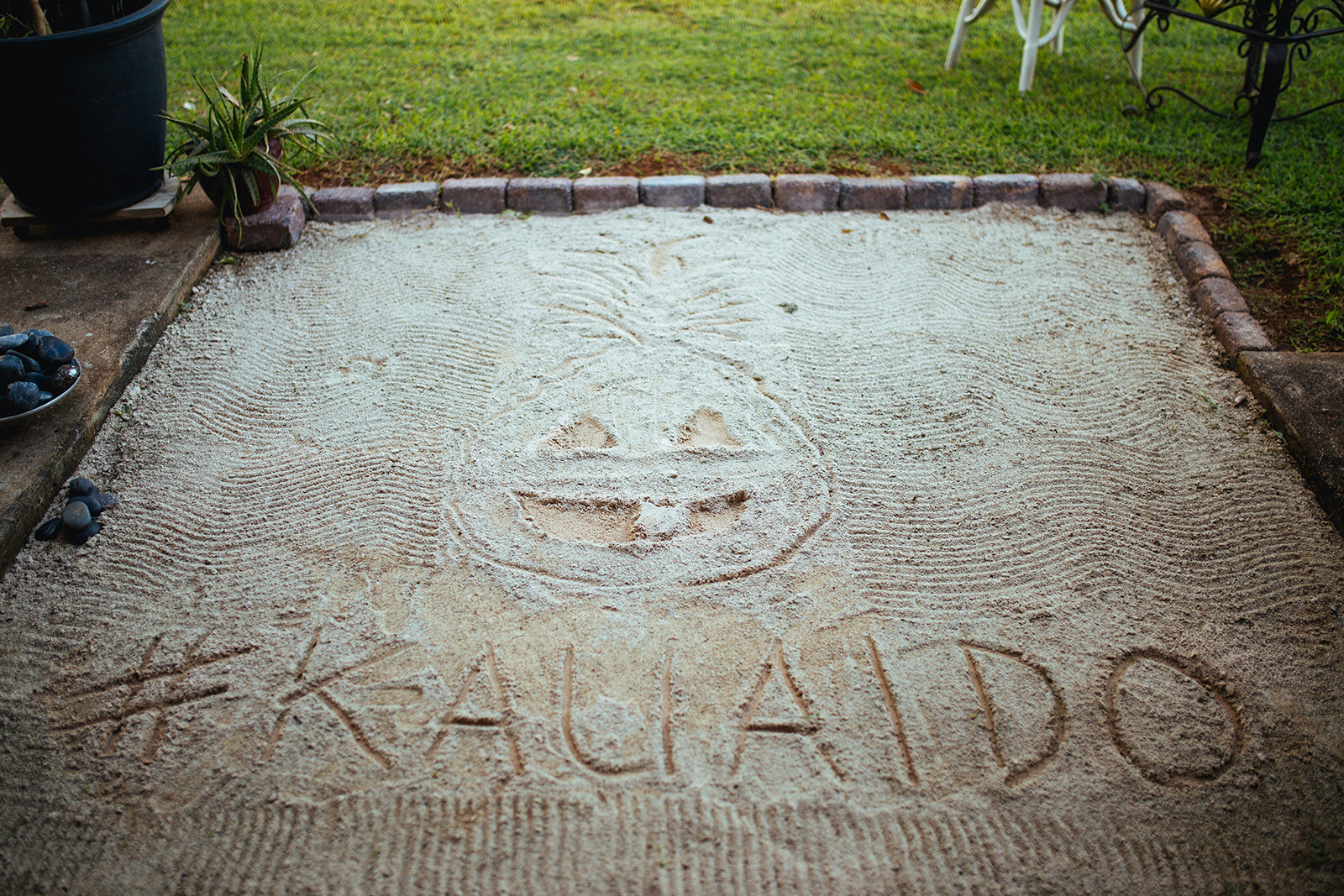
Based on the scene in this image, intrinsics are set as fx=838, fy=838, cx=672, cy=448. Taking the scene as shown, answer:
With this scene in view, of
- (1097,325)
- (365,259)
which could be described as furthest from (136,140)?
(1097,325)

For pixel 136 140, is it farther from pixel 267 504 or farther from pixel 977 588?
pixel 977 588

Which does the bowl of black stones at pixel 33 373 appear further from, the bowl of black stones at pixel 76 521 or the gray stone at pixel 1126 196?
the gray stone at pixel 1126 196

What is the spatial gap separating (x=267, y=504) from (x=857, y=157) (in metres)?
3.16

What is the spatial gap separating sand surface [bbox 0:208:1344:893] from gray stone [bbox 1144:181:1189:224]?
0.59 metres

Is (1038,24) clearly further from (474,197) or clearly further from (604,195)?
(474,197)

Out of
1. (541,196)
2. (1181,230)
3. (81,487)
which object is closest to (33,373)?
(81,487)

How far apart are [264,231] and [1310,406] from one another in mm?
3999

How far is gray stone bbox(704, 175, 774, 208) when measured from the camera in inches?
155

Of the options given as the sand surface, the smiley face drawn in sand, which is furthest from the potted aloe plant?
the smiley face drawn in sand

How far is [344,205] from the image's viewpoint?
388 centimetres

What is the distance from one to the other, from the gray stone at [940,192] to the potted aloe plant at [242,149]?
2.67m

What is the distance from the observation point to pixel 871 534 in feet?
7.84

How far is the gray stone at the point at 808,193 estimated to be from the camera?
3.92 m

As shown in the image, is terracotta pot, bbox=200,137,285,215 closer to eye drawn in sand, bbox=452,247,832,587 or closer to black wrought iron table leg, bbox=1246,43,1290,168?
eye drawn in sand, bbox=452,247,832,587
